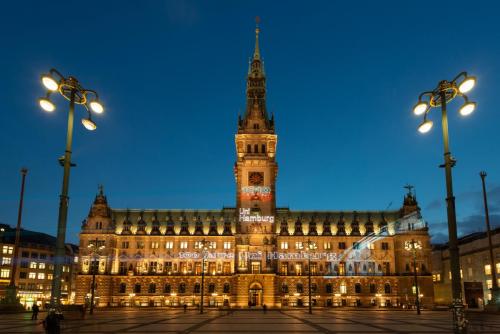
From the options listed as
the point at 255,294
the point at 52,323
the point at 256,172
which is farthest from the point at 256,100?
the point at 52,323

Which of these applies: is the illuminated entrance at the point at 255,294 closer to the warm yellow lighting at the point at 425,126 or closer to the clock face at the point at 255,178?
the clock face at the point at 255,178

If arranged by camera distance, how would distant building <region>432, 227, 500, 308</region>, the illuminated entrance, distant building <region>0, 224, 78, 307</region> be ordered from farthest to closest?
distant building <region>0, 224, 78, 307</region> → the illuminated entrance → distant building <region>432, 227, 500, 308</region>

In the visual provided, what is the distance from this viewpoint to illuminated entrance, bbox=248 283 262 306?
11238 centimetres

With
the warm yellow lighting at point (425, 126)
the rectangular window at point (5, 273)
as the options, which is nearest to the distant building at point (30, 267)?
the rectangular window at point (5, 273)

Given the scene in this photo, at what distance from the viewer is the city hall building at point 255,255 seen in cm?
11594

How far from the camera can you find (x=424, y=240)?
122250 millimetres

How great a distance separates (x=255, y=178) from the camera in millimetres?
119188

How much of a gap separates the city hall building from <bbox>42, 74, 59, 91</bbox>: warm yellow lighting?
94130 mm

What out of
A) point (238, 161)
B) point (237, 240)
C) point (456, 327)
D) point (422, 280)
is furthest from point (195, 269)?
point (456, 327)

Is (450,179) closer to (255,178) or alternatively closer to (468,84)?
(468,84)

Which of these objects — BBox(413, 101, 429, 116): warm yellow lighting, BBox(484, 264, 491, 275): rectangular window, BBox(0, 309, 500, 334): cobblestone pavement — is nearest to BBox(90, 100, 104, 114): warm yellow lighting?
BBox(413, 101, 429, 116): warm yellow lighting

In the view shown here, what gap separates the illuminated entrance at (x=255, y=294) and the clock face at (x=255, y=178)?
24049mm

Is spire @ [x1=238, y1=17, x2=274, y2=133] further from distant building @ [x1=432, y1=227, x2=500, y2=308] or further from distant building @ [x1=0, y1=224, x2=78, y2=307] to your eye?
distant building @ [x1=0, y1=224, x2=78, y2=307]

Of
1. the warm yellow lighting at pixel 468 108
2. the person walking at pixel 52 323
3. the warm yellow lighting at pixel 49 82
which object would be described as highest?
the warm yellow lighting at pixel 49 82
